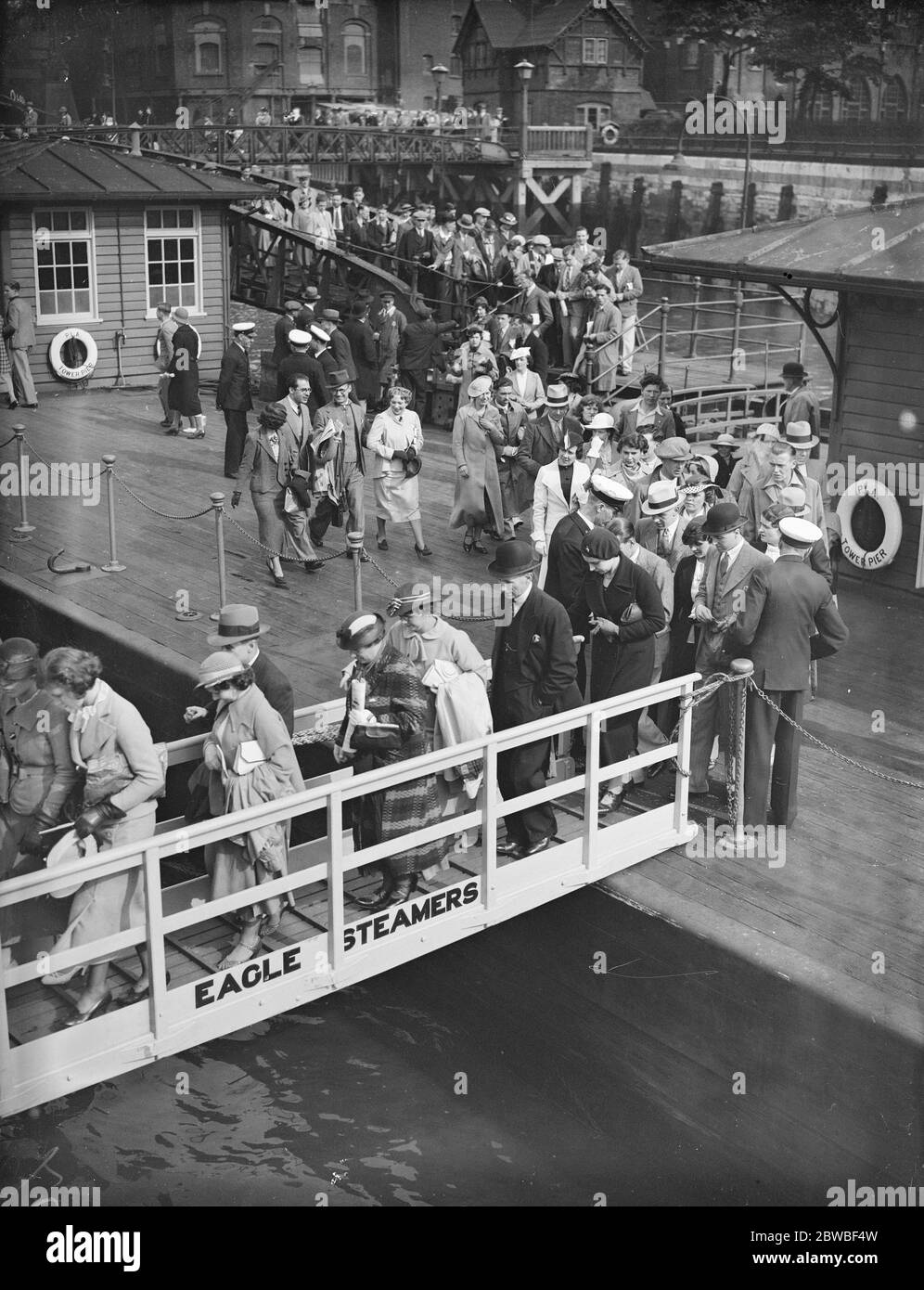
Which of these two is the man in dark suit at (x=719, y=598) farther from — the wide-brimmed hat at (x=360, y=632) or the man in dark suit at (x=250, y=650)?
the man in dark suit at (x=250, y=650)

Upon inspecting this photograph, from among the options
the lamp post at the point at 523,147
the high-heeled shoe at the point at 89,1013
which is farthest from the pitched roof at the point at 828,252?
the lamp post at the point at 523,147

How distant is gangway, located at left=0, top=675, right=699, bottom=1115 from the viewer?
20.9ft

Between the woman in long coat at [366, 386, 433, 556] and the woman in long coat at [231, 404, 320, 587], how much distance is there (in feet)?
2.22

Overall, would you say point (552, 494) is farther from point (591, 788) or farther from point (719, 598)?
point (591, 788)

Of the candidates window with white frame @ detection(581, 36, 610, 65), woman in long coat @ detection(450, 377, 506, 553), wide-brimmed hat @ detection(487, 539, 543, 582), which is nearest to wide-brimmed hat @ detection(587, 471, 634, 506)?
wide-brimmed hat @ detection(487, 539, 543, 582)

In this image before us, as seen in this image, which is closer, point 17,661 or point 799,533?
point 17,661

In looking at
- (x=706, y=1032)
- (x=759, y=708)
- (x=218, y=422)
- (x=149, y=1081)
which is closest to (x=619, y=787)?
(x=759, y=708)

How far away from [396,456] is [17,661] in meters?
6.57

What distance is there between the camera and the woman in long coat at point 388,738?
294 inches

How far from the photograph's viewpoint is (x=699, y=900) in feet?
26.4

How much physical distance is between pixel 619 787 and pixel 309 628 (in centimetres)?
417

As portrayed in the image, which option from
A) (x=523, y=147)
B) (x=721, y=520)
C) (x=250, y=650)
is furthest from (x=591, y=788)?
(x=523, y=147)

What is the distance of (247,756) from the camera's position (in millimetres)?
7027
